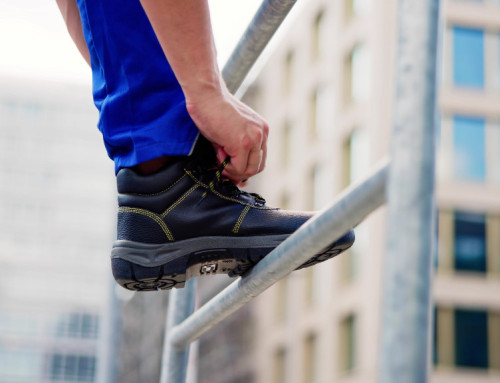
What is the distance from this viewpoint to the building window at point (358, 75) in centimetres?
2169

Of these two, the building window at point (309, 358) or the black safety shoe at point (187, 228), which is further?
the building window at point (309, 358)

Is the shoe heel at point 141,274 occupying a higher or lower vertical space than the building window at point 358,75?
lower

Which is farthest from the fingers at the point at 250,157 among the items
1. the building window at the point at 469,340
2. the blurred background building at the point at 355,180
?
the building window at the point at 469,340

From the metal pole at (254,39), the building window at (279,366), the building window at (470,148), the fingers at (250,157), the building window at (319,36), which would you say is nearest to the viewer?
the fingers at (250,157)

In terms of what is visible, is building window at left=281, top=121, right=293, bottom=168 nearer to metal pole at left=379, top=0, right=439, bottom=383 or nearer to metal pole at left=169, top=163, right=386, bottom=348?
metal pole at left=169, top=163, right=386, bottom=348

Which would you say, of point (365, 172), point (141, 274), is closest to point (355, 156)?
point (365, 172)

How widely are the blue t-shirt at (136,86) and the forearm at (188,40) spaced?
0.06m

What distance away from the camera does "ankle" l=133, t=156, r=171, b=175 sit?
4.53 ft

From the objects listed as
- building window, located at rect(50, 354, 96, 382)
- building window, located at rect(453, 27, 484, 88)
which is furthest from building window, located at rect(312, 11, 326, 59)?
building window, located at rect(50, 354, 96, 382)

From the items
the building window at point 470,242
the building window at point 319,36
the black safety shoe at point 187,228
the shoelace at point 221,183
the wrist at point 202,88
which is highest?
the building window at point 319,36

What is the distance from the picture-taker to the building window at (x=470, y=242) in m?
20.4

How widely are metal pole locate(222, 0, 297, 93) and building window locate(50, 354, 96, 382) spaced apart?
6313 cm

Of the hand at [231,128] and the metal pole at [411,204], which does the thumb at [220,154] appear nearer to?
the hand at [231,128]

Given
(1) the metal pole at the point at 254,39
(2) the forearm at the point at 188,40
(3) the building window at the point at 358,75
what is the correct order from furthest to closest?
(3) the building window at the point at 358,75, (1) the metal pole at the point at 254,39, (2) the forearm at the point at 188,40
